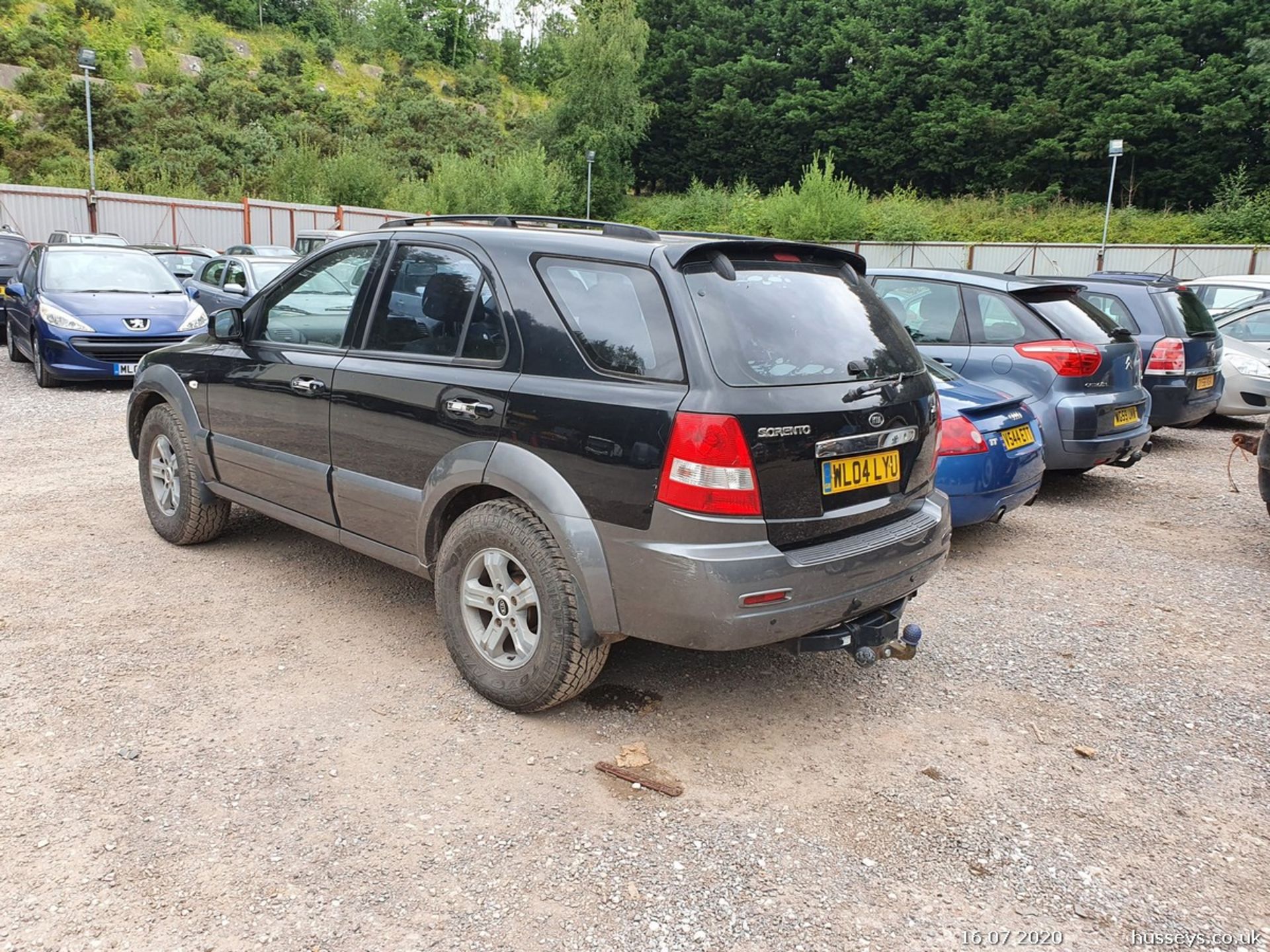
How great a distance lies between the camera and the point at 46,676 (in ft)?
11.6

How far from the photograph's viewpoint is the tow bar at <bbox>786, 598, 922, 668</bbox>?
3225mm

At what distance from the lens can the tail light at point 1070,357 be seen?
255 inches

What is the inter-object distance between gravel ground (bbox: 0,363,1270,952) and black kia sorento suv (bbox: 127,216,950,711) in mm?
410

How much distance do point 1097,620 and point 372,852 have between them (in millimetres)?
3777

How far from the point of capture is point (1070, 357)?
6484 millimetres

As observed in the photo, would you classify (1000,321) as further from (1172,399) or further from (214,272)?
(214,272)

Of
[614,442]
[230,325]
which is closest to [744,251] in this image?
[614,442]

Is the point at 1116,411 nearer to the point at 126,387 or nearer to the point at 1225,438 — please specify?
the point at 1225,438

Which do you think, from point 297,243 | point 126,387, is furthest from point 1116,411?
point 297,243

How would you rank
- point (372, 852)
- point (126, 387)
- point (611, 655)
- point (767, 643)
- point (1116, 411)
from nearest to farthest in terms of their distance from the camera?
1. point (372, 852)
2. point (767, 643)
3. point (611, 655)
4. point (1116, 411)
5. point (126, 387)

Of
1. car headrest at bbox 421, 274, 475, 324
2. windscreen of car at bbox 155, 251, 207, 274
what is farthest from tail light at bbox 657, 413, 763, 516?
windscreen of car at bbox 155, 251, 207, 274

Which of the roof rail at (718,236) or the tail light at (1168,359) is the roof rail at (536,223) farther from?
the tail light at (1168,359)

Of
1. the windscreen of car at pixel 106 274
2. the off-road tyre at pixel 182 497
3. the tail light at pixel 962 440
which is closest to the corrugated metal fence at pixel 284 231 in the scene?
the windscreen of car at pixel 106 274

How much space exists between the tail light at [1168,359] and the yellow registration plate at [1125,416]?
1.80m
